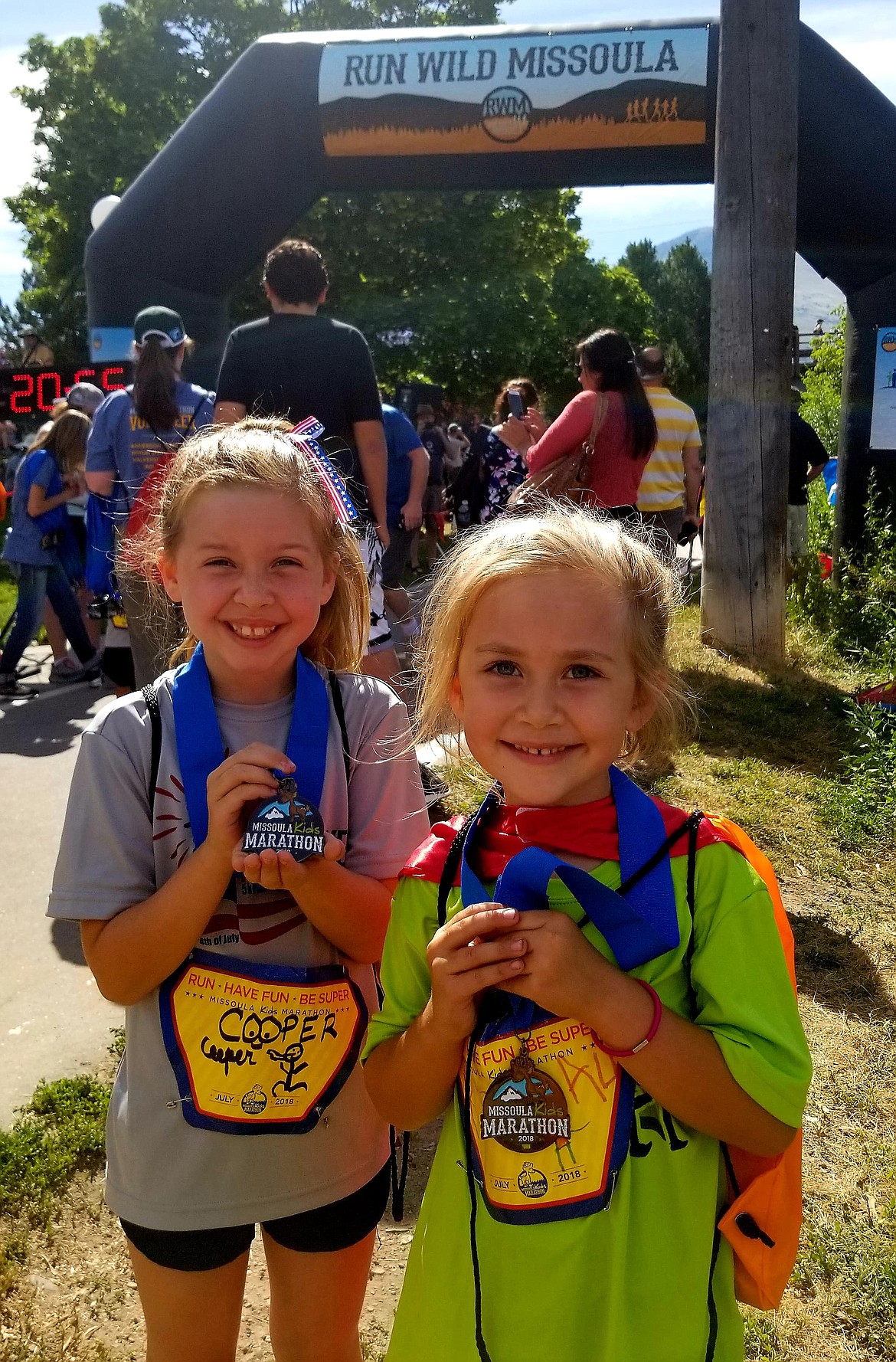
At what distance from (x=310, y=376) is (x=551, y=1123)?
11.0ft

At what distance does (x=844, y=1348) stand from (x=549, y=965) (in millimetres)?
1437

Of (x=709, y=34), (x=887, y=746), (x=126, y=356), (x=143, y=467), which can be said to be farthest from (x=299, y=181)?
(x=887, y=746)

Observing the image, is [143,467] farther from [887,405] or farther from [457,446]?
[457,446]

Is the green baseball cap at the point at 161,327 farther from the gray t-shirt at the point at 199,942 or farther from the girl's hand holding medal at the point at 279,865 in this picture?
the girl's hand holding medal at the point at 279,865

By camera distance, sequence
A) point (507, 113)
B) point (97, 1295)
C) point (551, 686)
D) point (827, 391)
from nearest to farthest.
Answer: point (551, 686)
point (97, 1295)
point (507, 113)
point (827, 391)

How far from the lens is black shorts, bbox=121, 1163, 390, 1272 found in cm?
141

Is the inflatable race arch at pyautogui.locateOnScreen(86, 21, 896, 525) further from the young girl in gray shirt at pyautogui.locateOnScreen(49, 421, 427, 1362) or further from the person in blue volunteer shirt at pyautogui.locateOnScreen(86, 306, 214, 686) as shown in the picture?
the young girl in gray shirt at pyautogui.locateOnScreen(49, 421, 427, 1362)

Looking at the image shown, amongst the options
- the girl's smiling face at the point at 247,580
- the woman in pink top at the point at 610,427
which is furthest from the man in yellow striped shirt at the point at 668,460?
the girl's smiling face at the point at 247,580

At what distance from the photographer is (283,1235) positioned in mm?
1464

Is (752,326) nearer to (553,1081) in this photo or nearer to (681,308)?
(553,1081)

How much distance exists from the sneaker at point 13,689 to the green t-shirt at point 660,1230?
20.5ft

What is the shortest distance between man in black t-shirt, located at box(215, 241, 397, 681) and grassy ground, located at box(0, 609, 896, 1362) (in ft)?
4.30

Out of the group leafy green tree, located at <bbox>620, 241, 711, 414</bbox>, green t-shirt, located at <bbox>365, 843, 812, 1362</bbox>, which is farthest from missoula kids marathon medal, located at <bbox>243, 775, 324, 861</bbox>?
leafy green tree, located at <bbox>620, 241, 711, 414</bbox>

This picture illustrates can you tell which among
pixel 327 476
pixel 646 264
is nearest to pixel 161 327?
pixel 327 476
